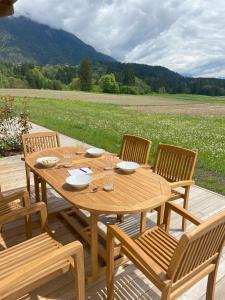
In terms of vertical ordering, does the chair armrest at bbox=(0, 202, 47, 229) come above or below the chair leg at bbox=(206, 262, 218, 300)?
above

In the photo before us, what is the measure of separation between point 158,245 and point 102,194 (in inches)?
28.0

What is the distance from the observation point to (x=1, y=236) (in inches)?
132

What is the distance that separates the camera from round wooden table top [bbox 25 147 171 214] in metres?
2.34

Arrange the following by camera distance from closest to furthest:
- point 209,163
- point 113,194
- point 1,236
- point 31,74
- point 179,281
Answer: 1. point 179,281
2. point 113,194
3. point 1,236
4. point 209,163
5. point 31,74

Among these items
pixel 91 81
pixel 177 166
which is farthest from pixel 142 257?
pixel 91 81

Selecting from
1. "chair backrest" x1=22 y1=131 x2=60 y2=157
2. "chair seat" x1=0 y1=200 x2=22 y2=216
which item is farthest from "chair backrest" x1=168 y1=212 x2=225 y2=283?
"chair backrest" x1=22 y1=131 x2=60 y2=157

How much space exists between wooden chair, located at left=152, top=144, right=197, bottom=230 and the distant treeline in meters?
54.2

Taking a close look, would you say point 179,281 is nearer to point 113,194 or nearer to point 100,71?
point 113,194

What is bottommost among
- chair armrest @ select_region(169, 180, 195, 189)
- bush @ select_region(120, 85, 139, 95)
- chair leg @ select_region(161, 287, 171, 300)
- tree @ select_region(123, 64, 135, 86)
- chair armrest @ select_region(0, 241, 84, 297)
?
bush @ select_region(120, 85, 139, 95)

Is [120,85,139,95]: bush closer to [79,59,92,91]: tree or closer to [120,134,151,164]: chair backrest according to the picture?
[79,59,92,91]: tree

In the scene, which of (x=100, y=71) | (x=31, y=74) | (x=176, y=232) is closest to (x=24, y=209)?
(x=176, y=232)

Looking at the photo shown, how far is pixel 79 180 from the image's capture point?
2.76 metres

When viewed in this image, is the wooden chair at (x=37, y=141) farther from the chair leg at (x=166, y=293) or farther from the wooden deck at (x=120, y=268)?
the chair leg at (x=166, y=293)

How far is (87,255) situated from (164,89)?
71133 mm
